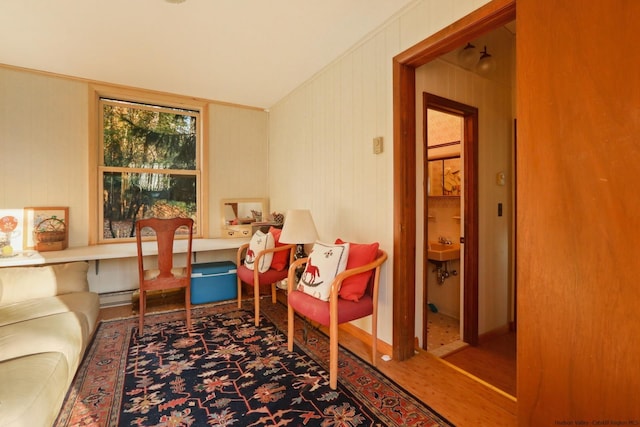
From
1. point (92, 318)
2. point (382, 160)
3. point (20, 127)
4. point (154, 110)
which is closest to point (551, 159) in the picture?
point (382, 160)

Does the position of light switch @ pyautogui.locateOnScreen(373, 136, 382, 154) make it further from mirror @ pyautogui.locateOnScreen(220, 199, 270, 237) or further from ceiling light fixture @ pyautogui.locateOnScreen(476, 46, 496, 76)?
mirror @ pyautogui.locateOnScreen(220, 199, 270, 237)

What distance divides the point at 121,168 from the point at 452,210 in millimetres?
4013

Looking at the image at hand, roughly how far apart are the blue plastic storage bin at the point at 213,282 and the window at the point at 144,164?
32.9 inches

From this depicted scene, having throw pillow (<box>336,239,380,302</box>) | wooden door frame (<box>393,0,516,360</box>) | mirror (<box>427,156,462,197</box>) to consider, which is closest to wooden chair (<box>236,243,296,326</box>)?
throw pillow (<box>336,239,380,302</box>)

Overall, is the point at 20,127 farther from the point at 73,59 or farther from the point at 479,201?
the point at 479,201

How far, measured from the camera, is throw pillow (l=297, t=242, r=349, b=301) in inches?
83.8

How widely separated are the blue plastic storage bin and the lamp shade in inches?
45.5

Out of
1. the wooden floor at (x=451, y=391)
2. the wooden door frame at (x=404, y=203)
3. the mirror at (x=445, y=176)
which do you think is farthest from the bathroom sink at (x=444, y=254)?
the wooden floor at (x=451, y=391)

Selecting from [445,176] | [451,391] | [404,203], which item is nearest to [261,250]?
[404,203]

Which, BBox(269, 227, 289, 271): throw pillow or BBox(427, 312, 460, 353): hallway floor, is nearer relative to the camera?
BBox(427, 312, 460, 353): hallway floor

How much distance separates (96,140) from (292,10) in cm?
279

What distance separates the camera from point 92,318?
7.42ft

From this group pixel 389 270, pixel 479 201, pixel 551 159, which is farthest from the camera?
pixel 479 201

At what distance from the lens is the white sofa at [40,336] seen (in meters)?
1.24
